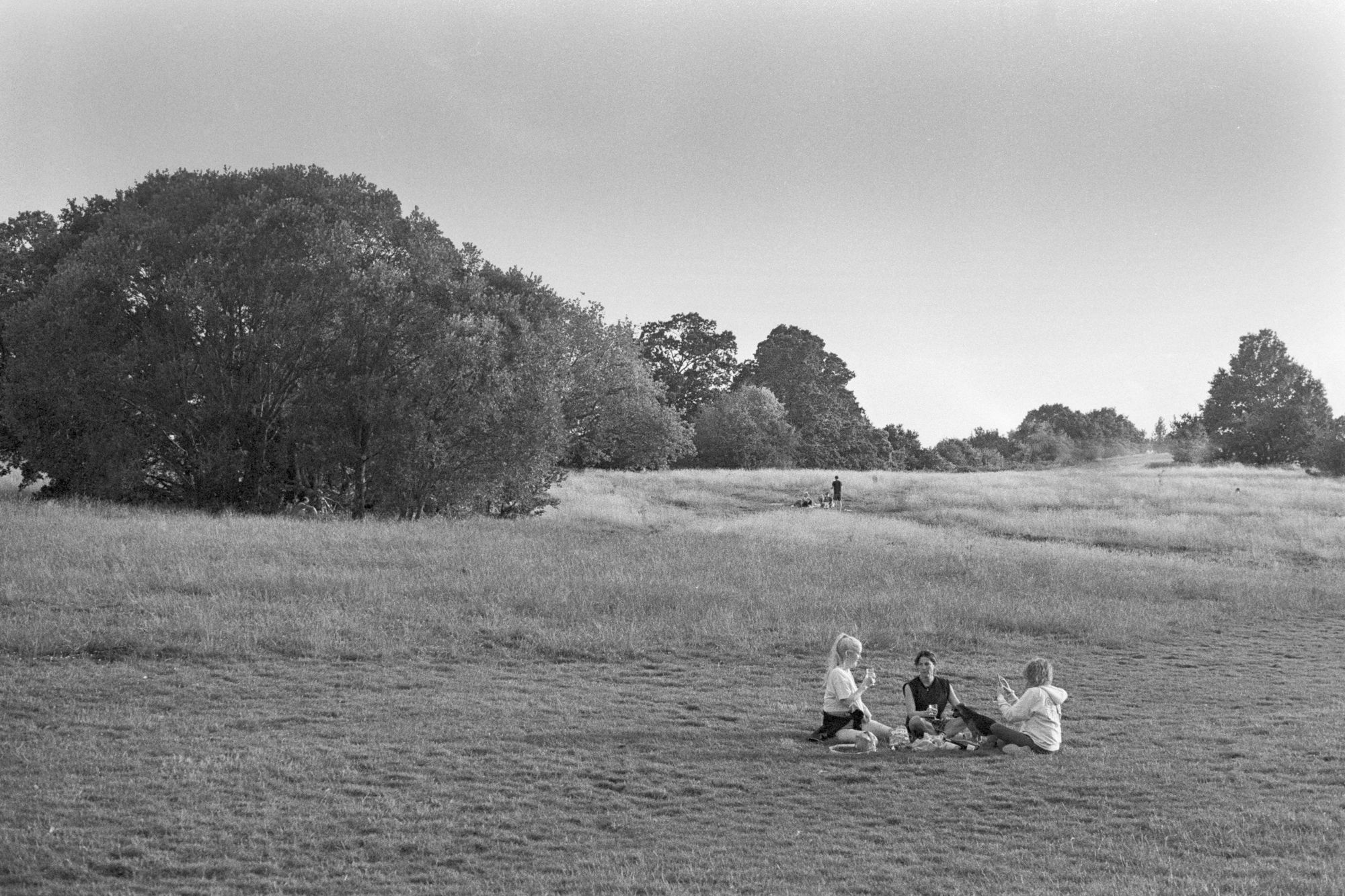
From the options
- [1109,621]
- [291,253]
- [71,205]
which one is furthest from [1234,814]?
[71,205]

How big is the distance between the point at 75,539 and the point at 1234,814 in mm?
22446

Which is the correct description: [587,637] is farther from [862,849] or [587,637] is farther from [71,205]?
[71,205]

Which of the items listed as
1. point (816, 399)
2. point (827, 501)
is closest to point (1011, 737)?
point (827, 501)

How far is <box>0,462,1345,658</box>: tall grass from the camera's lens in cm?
1714

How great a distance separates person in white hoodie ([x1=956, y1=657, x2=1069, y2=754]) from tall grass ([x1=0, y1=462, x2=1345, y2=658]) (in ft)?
21.4

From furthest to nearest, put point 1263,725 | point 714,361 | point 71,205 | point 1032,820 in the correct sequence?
point 714,361 → point 71,205 → point 1263,725 → point 1032,820

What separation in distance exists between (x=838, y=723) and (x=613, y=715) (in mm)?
2787

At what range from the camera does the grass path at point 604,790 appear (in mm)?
7422

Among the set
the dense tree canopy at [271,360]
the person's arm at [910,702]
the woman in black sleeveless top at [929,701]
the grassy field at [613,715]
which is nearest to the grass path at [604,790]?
the grassy field at [613,715]

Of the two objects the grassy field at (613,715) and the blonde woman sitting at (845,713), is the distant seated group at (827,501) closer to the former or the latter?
the grassy field at (613,715)

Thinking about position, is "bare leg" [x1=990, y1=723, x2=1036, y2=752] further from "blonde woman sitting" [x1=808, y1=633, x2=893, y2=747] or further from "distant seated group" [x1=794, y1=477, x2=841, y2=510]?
"distant seated group" [x1=794, y1=477, x2=841, y2=510]

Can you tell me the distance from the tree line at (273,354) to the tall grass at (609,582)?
11.3ft

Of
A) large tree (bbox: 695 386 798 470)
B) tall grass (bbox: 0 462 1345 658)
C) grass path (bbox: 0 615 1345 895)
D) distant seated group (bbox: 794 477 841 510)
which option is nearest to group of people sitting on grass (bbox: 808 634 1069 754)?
grass path (bbox: 0 615 1345 895)

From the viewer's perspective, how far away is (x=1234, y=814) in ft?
29.1
